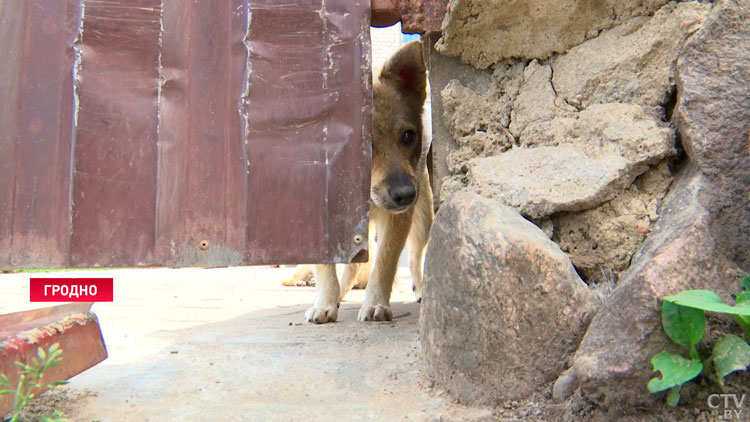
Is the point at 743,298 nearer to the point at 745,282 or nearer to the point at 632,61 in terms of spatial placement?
the point at 745,282

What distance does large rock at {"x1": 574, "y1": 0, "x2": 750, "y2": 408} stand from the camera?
1482mm

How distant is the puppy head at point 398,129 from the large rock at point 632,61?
1206mm

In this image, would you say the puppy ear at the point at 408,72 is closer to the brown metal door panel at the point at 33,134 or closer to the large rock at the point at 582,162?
the large rock at the point at 582,162

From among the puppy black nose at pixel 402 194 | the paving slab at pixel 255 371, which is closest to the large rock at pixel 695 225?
the paving slab at pixel 255 371

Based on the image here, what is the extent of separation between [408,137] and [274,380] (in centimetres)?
198

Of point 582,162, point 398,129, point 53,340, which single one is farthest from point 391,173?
point 53,340

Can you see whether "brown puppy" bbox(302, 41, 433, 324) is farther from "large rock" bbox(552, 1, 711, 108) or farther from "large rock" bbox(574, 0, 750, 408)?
"large rock" bbox(574, 0, 750, 408)

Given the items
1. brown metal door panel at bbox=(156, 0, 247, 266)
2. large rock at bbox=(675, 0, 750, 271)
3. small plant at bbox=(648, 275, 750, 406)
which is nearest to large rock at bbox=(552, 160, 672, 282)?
large rock at bbox=(675, 0, 750, 271)

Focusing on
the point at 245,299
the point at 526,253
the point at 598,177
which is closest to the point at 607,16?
the point at 598,177

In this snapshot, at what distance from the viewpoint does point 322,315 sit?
3562mm

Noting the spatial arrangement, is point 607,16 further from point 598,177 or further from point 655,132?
point 598,177

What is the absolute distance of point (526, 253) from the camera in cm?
178

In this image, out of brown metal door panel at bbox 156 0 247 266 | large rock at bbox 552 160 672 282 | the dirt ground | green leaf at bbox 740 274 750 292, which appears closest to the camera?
green leaf at bbox 740 274 750 292

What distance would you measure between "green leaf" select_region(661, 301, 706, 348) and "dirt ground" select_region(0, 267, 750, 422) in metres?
0.14
